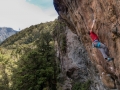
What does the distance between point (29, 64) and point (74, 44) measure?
792cm

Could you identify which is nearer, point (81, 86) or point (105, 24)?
point (105, 24)

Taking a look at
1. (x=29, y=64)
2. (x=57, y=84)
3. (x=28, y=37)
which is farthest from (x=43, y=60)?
(x=28, y=37)

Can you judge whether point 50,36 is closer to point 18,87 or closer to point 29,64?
point 29,64

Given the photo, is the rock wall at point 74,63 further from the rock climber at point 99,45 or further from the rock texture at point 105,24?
the rock climber at point 99,45

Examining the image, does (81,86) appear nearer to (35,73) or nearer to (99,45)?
(35,73)

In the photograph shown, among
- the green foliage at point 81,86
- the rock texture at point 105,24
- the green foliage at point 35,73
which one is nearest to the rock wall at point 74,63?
the green foliage at point 81,86

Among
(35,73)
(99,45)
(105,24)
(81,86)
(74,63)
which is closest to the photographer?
(99,45)

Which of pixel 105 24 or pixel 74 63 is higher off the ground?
pixel 105 24

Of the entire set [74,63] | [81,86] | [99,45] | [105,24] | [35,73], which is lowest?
[81,86]

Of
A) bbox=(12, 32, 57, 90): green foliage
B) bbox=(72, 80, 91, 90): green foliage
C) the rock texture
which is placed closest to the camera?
the rock texture

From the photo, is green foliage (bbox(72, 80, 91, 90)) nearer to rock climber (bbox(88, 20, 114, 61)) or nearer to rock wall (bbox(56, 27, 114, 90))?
rock wall (bbox(56, 27, 114, 90))

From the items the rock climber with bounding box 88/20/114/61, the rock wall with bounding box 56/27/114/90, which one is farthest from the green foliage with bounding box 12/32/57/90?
the rock climber with bounding box 88/20/114/61

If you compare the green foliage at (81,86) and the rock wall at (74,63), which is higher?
the rock wall at (74,63)

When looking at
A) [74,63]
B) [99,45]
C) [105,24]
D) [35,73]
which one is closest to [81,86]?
[74,63]
